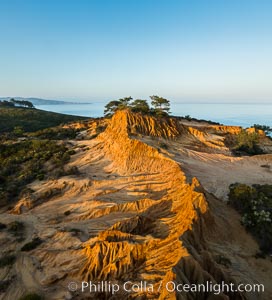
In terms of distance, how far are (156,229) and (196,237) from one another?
3098mm

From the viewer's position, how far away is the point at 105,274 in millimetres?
12547

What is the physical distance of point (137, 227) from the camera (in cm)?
1609

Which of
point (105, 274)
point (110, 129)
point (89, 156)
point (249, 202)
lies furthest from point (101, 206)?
point (110, 129)

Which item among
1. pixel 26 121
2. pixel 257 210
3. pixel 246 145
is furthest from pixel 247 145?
pixel 26 121

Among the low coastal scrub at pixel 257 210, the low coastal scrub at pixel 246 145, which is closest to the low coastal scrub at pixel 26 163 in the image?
the low coastal scrub at pixel 257 210

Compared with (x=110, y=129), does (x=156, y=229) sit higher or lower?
lower

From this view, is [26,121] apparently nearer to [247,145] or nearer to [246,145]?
[246,145]

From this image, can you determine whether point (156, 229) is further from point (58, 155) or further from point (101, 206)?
point (58, 155)

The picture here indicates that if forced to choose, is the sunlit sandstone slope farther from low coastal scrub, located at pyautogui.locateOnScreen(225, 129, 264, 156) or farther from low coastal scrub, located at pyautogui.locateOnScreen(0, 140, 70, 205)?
low coastal scrub, located at pyautogui.locateOnScreen(225, 129, 264, 156)

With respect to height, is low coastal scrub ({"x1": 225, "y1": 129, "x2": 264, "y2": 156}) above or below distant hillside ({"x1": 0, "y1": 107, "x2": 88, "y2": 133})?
above

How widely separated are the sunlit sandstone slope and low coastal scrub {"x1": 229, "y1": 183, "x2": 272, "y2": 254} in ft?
2.06

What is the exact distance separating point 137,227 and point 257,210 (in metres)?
8.41

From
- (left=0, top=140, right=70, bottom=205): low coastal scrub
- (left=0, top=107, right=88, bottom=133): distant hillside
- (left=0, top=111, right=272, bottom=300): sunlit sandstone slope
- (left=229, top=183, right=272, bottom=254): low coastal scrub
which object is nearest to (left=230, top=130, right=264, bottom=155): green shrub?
(left=0, top=111, right=272, bottom=300): sunlit sandstone slope

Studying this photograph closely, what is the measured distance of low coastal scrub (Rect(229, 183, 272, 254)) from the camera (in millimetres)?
16000
